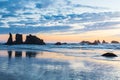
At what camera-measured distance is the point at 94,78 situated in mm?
17531

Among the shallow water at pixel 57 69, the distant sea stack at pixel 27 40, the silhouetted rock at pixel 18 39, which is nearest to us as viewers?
the shallow water at pixel 57 69

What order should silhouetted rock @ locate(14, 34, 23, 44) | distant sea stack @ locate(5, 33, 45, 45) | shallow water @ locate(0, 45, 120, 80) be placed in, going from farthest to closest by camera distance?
1. silhouetted rock @ locate(14, 34, 23, 44)
2. distant sea stack @ locate(5, 33, 45, 45)
3. shallow water @ locate(0, 45, 120, 80)

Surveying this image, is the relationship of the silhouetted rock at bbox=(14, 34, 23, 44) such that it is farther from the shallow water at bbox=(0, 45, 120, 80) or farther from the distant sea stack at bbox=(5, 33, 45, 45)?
the shallow water at bbox=(0, 45, 120, 80)

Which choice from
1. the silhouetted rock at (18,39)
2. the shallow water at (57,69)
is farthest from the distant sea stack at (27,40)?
the shallow water at (57,69)

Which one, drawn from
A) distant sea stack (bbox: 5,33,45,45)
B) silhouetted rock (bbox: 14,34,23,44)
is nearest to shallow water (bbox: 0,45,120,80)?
distant sea stack (bbox: 5,33,45,45)

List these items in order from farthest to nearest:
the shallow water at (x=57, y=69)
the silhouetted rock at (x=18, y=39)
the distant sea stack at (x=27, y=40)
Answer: the silhouetted rock at (x=18, y=39)
the distant sea stack at (x=27, y=40)
the shallow water at (x=57, y=69)

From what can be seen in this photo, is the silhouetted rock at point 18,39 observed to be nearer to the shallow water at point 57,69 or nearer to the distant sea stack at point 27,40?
the distant sea stack at point 27,40

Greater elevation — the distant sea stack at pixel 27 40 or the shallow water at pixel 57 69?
the distant sea stack at pixel 27 40

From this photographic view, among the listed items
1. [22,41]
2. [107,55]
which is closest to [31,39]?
[22,41]

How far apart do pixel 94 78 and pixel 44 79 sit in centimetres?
326

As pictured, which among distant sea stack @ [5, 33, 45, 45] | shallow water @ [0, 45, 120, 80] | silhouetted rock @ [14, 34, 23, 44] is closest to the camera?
shallow water @ [0, 45, 120, 80]

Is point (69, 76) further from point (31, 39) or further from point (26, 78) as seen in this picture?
point (31, 39)

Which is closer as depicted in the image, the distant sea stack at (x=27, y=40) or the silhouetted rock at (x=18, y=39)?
the distant sea stack at (x=27, y=40)

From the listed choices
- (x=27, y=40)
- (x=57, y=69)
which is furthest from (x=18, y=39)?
(x=57, y=69)
